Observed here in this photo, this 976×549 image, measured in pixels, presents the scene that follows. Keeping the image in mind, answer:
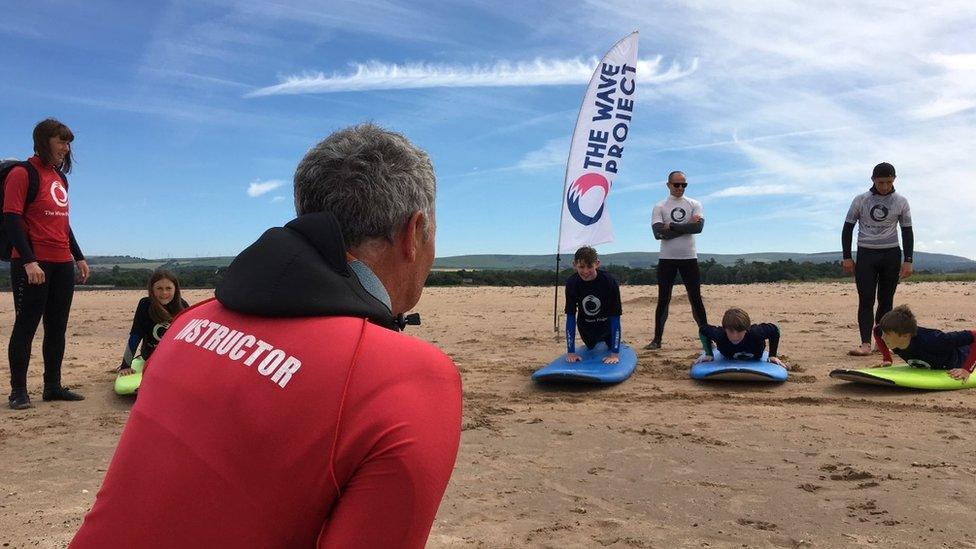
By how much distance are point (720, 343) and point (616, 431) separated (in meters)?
2.32

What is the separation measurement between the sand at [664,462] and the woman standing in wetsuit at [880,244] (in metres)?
0.62

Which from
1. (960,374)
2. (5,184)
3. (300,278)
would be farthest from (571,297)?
(300,278)

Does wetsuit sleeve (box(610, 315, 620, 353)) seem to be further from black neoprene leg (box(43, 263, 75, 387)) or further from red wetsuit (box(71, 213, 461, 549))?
red wetsuit (box(71, 213, 461, 549))

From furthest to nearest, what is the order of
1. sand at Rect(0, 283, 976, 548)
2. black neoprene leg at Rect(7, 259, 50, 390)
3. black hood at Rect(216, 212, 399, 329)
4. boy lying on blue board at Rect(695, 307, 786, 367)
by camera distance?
boy lying on blue board at Rect(695, 307, 786, 367), black neoprene leg at Rect(7, 259, 50, 390), sand at Rect(0, 283, 976, 548), black hood at Rect(216, 212, 399, 329)

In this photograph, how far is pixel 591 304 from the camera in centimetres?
711

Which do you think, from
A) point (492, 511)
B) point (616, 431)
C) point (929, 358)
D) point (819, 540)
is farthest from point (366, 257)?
point (929, 358)

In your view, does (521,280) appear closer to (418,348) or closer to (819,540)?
(819,540)

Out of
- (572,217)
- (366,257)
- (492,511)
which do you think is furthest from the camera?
(572,217)

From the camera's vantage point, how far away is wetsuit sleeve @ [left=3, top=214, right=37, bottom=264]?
503cm

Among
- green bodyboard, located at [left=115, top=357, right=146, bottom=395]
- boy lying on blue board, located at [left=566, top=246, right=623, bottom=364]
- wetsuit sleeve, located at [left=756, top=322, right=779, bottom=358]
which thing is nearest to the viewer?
green bodyboard, located at [left=115, top=357, right=146, bottom=395]

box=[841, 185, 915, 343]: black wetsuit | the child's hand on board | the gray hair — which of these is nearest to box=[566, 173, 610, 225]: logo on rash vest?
box=[841, 185, 915, 343]: black wetsuit

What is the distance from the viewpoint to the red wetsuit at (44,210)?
509 centimetres

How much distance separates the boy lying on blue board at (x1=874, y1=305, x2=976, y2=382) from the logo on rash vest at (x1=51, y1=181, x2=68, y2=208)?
6759mm

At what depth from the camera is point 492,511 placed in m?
3.28
